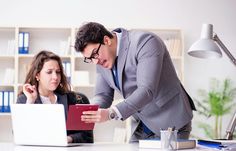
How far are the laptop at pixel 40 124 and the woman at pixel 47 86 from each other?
636mm

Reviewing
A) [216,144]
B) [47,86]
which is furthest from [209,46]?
[47,86]

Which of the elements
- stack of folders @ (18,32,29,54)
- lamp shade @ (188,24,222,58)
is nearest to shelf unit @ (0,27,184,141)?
stack of folders @ (18,32,29,54)

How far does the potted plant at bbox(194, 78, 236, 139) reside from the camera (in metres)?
6.00

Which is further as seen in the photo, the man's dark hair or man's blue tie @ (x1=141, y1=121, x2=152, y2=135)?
man's blue tie @ (x1=141, y1=121, x2=152, y2=135)

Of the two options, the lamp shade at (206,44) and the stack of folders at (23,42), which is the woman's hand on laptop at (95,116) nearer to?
the lamp shade at (206,44)

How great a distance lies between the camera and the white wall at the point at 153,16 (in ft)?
20.2

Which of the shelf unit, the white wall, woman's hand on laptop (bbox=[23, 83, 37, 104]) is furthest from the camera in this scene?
the white wall

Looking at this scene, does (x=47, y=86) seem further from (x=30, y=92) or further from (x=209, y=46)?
(x=209, y=46)

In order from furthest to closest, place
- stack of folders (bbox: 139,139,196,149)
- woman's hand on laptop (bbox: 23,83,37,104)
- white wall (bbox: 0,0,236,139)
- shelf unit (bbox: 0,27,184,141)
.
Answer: white wall (bbox: 0,0,236,139), shelf unit (bbox: 0,27,184,141), woman's hand on laptop (bbox: 23,83,37,104), stack of folders (bbox: 139,139,196,149)

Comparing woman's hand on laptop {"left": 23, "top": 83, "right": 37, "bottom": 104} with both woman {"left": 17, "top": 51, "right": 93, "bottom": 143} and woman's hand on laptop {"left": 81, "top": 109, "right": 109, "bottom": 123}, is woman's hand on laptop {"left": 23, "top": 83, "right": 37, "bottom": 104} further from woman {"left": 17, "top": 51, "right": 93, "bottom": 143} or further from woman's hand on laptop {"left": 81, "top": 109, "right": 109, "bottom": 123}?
woman's hand on laptop {"left": 81, "top": 109, "right": 109, "bottom": 123}

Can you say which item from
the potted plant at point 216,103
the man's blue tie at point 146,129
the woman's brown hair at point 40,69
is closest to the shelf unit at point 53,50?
the potted plant at point 216,103

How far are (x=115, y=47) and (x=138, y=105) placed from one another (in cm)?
41

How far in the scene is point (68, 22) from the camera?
6.18m

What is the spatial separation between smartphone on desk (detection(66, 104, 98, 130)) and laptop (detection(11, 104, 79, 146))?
4cm
